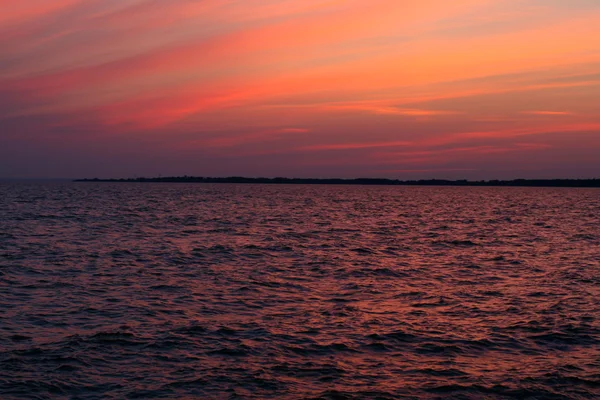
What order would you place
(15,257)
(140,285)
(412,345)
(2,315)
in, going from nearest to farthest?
(412,345) → (2,315) → (140,285) → (15,257)

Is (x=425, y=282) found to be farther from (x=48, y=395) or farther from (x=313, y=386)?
(x=48, y=395)

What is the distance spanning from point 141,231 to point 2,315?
31271 millimetres

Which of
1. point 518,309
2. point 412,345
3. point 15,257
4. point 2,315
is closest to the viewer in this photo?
point 412,345

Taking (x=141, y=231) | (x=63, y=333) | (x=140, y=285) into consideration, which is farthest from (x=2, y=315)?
(x=141, y=231)

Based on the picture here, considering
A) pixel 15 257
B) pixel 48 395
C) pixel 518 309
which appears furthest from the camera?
pixel 15 257

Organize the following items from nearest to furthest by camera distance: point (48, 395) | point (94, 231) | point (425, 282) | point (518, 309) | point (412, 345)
Result: point (48, 395)
point (412, 345)
point (518, 309)
point (425, 282)
point (94, 231)

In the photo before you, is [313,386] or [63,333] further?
[63,333]

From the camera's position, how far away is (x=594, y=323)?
1903cm

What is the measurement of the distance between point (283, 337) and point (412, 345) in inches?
149

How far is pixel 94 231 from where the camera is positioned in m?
49.4

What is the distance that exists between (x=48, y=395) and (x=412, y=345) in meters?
9.62

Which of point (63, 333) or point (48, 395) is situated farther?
point (63, 333)

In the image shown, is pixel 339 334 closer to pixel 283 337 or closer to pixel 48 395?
pixel 283 337

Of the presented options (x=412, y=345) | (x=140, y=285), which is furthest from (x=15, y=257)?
(x=412, y=345)
